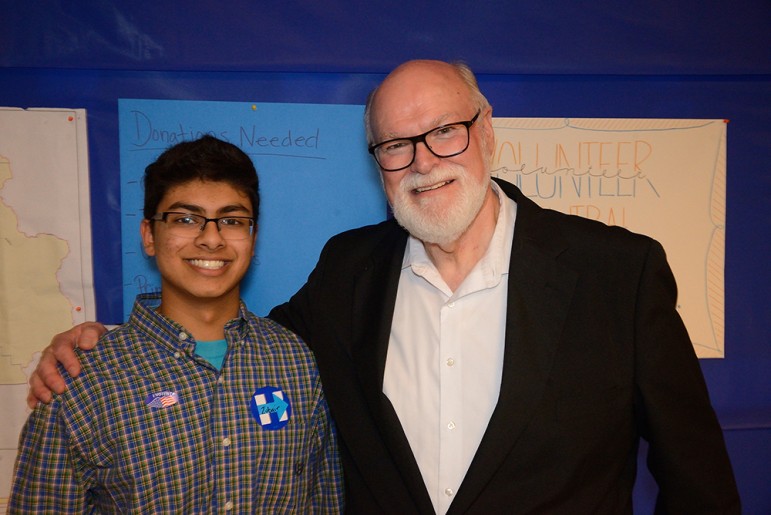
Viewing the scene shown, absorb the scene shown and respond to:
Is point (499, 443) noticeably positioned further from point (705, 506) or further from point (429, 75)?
point (429, 75)

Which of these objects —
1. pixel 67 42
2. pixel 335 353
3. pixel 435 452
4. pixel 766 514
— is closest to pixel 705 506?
pixel 435 452

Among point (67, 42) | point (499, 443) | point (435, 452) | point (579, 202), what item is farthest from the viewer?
point (579, 202)

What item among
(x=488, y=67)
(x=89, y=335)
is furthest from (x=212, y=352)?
(x=488, y=67)

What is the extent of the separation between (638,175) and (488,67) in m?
0.83

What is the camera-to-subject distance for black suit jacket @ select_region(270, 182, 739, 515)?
1.47m

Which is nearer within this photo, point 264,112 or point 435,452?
Result: point 435,452

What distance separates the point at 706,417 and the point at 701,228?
1306 mm

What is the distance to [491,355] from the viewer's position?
158 cm

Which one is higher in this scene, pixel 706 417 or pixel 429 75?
pixel 429 75

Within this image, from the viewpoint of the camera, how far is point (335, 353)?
1728 mm

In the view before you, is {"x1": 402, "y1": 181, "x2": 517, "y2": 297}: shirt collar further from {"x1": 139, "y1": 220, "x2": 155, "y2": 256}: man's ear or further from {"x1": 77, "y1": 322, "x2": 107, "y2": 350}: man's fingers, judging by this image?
{"x1": 77, "y1": 322, "x2": 107, "y2": 350}: man's fingers

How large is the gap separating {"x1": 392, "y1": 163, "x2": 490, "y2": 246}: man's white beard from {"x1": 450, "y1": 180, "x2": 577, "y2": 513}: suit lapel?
15cm

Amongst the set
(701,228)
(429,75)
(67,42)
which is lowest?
(701,228)

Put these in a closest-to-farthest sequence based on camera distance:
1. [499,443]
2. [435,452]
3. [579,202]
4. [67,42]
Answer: [499,443]
[435,452]
[67,42]
[579,202]
